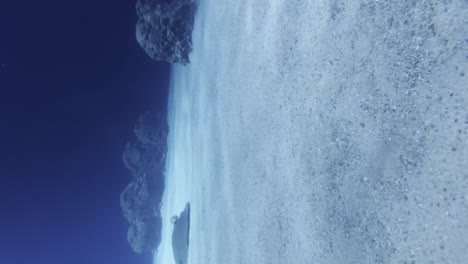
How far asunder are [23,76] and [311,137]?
447 inches

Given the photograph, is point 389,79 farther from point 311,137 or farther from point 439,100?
point 311,137

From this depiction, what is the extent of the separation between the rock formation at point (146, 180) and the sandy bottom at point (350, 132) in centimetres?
768

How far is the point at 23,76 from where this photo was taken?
10742 millimetres

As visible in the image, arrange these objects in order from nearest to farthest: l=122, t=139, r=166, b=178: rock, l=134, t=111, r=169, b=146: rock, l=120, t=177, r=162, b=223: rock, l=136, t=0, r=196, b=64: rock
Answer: l=136, t=0, r=196, b=64: rock → l=134, t=111, r=169, b=146: rock → l=122, t=139, r=166, b=178: rock → l=120, t=177, r=162, b=223: rock

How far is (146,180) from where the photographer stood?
1106cm

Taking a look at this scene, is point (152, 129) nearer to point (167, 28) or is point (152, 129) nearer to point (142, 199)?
point (142, 199)

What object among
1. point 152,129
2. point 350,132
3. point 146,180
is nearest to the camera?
point 350,132

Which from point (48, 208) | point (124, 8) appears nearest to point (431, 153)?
point (124, 8)

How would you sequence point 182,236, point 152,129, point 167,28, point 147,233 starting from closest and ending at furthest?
point 182,236 < point 167,28 < point 152,129 < point 147,233

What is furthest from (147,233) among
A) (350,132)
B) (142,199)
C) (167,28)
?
(350,132)

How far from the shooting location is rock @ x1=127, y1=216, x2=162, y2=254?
1145 centimetres

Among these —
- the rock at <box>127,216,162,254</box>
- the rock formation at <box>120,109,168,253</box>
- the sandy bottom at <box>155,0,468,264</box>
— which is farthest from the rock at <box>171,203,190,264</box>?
the rock at <box>127,216,162,254</box>

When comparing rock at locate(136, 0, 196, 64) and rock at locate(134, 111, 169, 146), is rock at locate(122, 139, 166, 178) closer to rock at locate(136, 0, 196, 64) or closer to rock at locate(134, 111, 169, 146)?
rock at locate(134, 111, 169, 146)

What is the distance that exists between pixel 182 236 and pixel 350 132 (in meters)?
5.64
